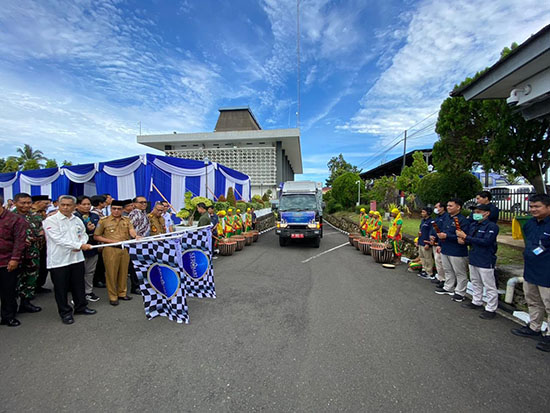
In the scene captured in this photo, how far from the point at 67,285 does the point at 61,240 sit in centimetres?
67

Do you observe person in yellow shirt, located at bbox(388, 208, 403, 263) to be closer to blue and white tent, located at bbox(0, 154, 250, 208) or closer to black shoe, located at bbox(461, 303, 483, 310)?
black shoe, located at bbox(461, 303, 483, 310)

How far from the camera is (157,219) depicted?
18.1 feet

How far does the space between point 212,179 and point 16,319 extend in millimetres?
10368

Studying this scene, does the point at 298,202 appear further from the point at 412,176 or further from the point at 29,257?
the point at 412,176

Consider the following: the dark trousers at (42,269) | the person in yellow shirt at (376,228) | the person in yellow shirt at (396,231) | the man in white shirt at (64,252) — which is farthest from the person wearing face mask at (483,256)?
the dark trousers at (42,269)

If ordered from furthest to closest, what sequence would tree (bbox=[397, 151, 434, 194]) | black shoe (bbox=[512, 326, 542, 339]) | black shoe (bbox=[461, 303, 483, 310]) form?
tree (bbox=[397, 151, 434, 194])
black shoe (bbox=[461, 303, 483, 310])
black shoe (bbox=[512, 326, 542, 339])

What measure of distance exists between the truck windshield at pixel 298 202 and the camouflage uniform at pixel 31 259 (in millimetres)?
7303

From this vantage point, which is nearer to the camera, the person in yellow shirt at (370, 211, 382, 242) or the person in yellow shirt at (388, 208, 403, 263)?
the person in yellow shirt at (388, 208, 403, 263)

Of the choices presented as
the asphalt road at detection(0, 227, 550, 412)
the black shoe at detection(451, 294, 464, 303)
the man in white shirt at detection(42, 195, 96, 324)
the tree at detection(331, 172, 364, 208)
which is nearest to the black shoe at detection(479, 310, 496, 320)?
the asphalt road at detection(0, 227, 550, 412)

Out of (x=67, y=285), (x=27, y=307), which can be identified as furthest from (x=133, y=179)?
(x=67, y=285)

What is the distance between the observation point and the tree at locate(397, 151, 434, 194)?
17.4 meters

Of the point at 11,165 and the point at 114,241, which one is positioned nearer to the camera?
the point at 114,241

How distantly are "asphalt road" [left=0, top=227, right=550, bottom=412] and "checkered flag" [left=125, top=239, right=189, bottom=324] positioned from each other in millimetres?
189

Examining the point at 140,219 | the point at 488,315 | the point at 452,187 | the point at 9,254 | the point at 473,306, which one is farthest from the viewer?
the point at 452,187
